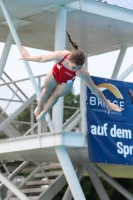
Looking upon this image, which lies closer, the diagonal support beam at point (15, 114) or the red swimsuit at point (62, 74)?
the red swimsuit at point (62, 74)

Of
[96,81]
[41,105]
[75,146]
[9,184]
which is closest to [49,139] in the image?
[75,146]

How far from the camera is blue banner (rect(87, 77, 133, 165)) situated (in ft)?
62.1

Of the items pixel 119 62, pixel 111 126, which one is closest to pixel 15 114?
pixel 111 126

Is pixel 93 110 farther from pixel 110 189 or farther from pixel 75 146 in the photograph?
pixel 110 189

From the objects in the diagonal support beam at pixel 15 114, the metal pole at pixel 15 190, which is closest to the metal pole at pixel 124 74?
the diagonal support beam at pixel 15 114

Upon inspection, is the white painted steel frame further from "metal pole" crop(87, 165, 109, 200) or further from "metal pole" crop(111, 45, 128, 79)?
"metal pole" crop(87, 165, 109, 200)

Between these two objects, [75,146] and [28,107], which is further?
[28,107]


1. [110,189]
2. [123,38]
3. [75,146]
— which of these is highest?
[123,38]

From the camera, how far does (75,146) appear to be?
18891 millimetres

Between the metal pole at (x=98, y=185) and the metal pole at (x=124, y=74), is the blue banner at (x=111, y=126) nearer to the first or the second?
the metal pole at (x=124, y=74)

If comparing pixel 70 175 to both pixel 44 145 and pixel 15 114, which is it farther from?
pixel 15 114

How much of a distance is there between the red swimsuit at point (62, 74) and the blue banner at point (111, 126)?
6.56 meters

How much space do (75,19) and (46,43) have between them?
3704 millimetres

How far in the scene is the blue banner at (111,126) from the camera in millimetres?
18922
